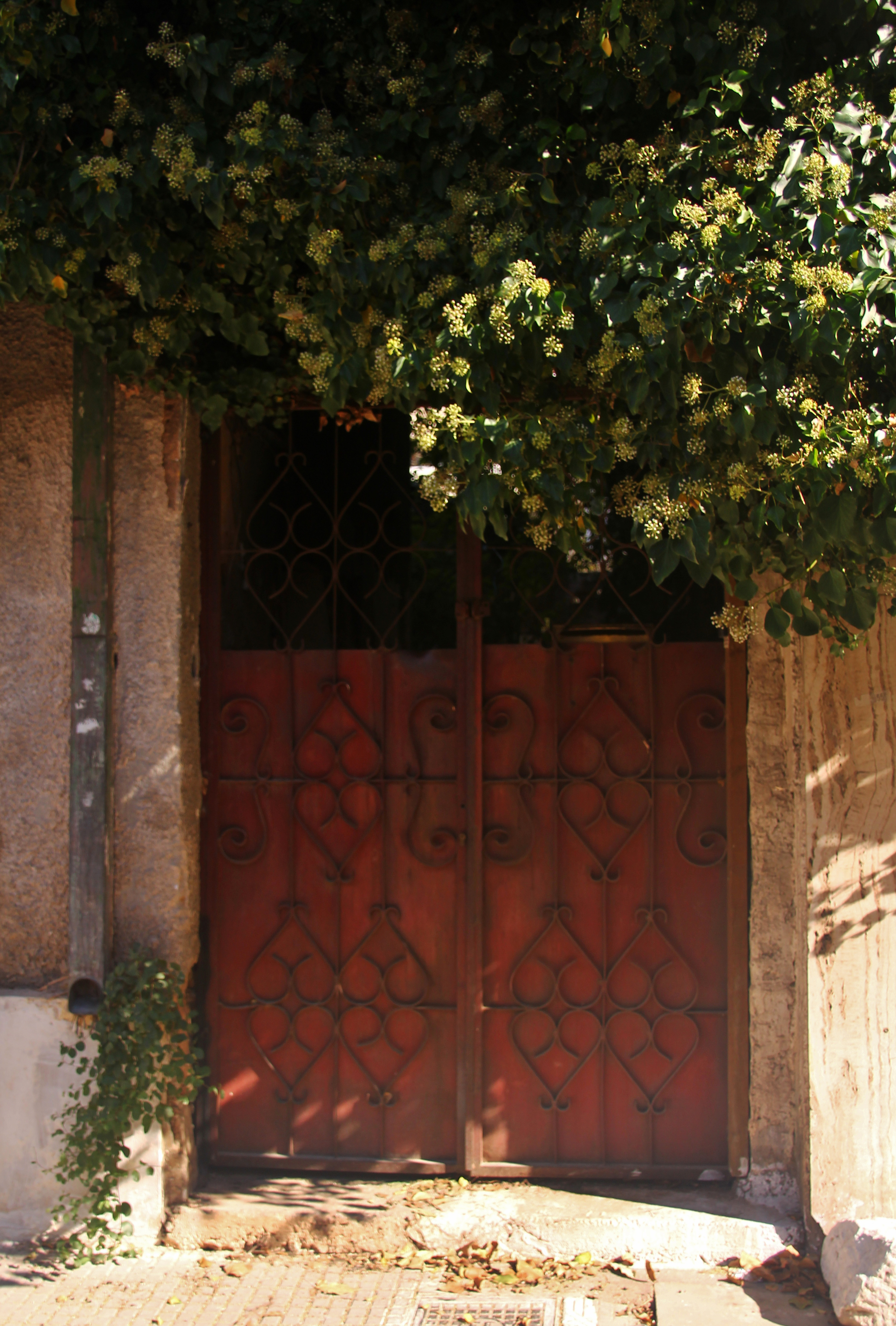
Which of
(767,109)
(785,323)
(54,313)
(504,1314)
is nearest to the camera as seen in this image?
(785,323)

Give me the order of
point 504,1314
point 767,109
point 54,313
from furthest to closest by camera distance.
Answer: point 54,313 → point 504,1314 → point 767,109

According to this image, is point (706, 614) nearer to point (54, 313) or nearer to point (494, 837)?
point (494, 837)

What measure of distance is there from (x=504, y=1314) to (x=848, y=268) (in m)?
2.90

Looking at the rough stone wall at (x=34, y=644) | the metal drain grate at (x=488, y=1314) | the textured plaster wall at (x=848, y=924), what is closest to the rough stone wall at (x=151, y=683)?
the rough stone wall at (x=34, y=644)

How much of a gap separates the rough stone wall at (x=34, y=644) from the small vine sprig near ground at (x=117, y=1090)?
291mm

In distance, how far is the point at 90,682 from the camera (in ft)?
11.6

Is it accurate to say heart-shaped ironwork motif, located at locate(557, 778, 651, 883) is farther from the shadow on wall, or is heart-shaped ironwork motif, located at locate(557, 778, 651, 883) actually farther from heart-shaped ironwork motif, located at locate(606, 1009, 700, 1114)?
the shadow on wall

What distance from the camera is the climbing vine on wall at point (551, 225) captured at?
2.50 meters

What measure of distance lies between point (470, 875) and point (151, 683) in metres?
1.25

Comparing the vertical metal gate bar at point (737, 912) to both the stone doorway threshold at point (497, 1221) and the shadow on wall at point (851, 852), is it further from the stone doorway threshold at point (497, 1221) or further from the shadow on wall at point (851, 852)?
the shadow on wall at point (851, 852)

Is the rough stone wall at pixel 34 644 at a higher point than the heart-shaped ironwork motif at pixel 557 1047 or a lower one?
higher

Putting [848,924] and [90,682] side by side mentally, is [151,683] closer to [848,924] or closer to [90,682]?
[90,682]

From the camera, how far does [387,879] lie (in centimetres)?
377

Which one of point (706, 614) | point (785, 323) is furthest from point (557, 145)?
point (706, 614)
